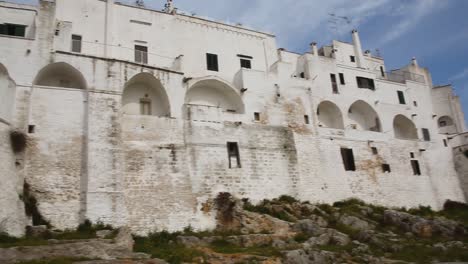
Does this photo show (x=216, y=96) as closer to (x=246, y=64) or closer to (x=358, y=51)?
(x=246, y=64)

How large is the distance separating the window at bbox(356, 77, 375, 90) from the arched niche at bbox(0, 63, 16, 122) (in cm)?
2750

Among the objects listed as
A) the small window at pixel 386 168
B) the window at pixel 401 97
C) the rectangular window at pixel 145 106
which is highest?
the window at pixel 401 97

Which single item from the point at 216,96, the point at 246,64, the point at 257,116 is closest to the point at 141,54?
the point at 216,96

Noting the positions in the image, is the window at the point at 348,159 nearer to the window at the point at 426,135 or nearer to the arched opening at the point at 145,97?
the window at the point at 426,135

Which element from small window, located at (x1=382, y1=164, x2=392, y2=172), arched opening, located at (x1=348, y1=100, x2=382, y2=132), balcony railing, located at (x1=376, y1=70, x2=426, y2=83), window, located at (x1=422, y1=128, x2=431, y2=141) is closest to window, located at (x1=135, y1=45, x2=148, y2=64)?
arched opening, located at (x1=348, y1=100, x2=382, y2=132)

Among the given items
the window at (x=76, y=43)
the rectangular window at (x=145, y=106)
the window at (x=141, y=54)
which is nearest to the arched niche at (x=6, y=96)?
the window at (x=76, y=43)

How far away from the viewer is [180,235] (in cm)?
2406

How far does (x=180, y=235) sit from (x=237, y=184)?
6.11 meters

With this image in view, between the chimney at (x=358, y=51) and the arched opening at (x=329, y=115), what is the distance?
314 inches

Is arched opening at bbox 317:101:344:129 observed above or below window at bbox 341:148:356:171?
above

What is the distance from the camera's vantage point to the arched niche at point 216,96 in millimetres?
32062

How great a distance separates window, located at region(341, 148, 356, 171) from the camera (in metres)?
35.0

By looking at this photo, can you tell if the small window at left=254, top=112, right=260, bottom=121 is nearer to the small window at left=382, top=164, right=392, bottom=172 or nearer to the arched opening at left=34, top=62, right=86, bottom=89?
the arched opening at left=34, top=62, right=86, bottom=89

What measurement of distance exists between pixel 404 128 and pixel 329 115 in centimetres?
906
